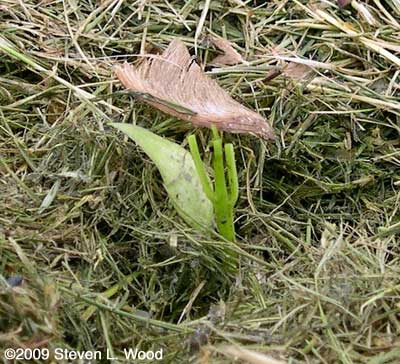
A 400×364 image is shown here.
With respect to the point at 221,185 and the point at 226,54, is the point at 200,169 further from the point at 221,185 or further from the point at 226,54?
the point at 226,54

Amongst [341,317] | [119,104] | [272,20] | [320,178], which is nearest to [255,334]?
[341,317]

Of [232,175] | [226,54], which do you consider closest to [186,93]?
[226,54]

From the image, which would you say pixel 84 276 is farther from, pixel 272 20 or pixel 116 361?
pixel 272 20

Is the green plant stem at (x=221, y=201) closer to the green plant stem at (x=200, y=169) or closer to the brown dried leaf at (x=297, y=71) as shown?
the green plant stem at (x=200, y=169)

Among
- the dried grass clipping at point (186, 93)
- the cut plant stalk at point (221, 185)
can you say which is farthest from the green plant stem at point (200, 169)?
the dried grass clipping at point (186, 93)

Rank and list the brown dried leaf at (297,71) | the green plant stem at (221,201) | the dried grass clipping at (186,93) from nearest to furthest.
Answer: the green plant stem at (221,201)
the dried grass clipping at (186,93)
the brown dried leaf at (297,71)

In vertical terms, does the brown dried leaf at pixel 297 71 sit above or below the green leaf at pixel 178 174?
above

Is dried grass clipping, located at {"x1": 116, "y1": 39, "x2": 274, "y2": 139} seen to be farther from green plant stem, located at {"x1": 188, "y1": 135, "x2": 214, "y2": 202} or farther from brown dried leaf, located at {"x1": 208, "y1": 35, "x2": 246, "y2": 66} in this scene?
green plant stem, located at {"x1": 188, "y1": 135, "x2": 214, "y2": 202}
